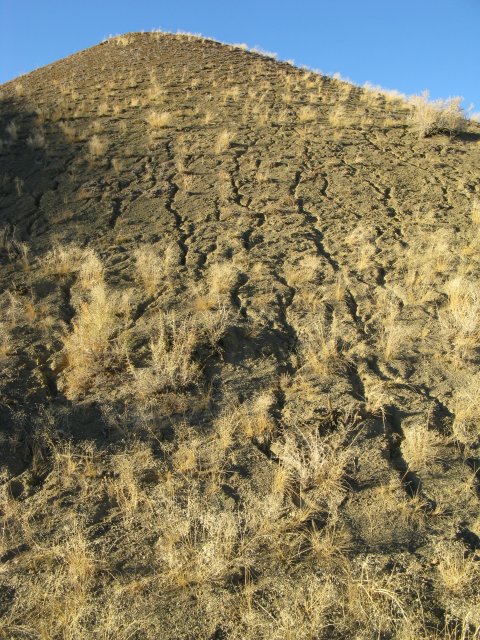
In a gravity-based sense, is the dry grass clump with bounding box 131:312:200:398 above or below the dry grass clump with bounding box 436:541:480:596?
above

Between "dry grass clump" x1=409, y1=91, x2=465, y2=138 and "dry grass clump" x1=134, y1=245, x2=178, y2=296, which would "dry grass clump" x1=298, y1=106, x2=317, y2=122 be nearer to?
"dry grass clump" x1=409, y1=91, x2=465, y2=138

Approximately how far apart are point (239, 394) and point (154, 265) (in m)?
2.52

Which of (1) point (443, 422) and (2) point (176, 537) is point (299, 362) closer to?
(1) point (443, 422)

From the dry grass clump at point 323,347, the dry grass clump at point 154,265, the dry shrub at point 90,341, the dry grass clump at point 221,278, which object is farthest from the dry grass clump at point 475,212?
the dry shrub at point 90,341

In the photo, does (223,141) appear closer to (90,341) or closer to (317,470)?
(90,341)

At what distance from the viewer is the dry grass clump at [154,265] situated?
606 cm

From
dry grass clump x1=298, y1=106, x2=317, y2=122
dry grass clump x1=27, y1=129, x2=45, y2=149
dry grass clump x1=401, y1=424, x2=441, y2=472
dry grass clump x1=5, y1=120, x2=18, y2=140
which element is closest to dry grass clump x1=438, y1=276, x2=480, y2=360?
dry grass clump x1=401, y1=424, x2=441, y2=472

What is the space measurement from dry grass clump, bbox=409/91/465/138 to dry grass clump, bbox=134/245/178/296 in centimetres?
740

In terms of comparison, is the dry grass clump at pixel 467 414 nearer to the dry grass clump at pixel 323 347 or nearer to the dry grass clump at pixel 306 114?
the dry grass clump at pixel 323 347

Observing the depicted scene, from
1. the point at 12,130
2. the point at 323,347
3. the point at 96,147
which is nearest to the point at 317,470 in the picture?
the point at 323,347

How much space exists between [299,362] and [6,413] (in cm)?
266

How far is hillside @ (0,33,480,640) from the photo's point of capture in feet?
9.16

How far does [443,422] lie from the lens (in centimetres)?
411

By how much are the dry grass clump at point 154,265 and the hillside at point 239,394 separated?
41 millimetres
